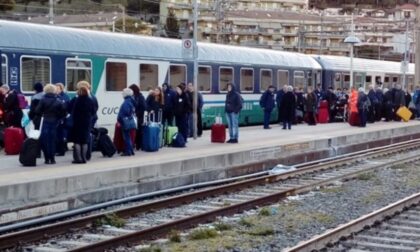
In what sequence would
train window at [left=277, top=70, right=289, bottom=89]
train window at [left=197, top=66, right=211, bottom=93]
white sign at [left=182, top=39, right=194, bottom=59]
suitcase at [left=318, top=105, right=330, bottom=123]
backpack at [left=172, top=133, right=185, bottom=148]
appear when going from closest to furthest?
backpack at [left=172, top=133, right=185, bottom=148], white sign at [left=182, top=39, right=194, bottom=59], train window at [left=197, top=66, right=211, bottom=93], suitcase at [left=318, top=105, right=330, bottom=123], train window at [left=277, top=70, right=289, bottom=89]

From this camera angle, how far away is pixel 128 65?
25391 millimetres

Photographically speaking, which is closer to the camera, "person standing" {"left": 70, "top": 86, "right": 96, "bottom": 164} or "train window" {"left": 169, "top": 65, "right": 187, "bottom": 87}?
"person standing" {"left": 70, "top": 86, "right": 96, "bottom": 164}

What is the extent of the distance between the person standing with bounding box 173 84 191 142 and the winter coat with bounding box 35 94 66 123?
6.34 meters

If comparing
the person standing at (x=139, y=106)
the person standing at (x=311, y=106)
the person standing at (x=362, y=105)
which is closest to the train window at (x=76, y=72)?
the person standing at (x=139, y=106)

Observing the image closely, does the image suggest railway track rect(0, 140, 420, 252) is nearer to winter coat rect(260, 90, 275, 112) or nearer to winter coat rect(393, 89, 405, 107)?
winter coat rect(260, 90, 275, 112)

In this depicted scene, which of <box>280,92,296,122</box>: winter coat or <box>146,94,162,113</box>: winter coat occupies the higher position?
<box>146,94,162,113</box>: winter coat

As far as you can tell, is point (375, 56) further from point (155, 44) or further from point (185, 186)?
point (185, 186)

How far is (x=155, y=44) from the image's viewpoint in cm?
2733

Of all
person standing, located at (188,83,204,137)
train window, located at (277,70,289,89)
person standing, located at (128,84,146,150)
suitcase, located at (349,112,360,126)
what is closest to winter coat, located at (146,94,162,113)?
person standing, located at (188,83,204,137)

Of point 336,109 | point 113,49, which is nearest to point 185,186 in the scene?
point 113,49

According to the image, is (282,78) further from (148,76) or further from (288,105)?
(148,76)

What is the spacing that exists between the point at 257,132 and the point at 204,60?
352 centimetres

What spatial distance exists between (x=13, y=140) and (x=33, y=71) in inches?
133

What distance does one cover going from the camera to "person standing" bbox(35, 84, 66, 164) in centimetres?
1661
